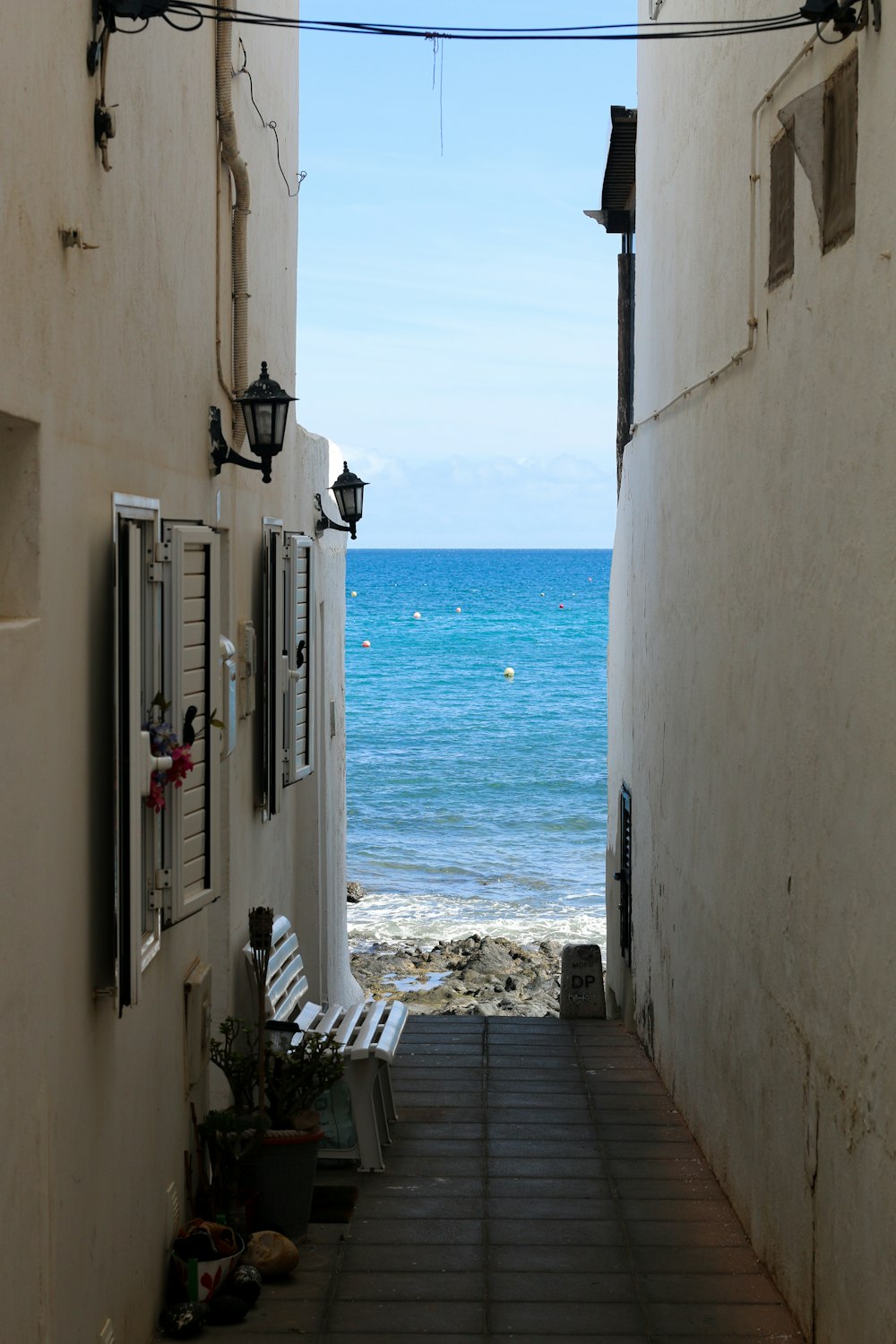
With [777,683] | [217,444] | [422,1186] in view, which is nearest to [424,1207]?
[422,1186]

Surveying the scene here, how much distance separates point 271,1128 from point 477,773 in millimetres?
30297

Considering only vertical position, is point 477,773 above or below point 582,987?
below

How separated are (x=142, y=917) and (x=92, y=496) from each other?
1310 millimetres

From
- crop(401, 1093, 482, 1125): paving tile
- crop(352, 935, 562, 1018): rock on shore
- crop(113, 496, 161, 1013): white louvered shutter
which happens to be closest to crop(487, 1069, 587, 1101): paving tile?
crop(401, 1093, 482, 1125): paving tile

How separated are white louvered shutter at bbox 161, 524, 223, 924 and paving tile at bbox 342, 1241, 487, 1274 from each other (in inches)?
66.8

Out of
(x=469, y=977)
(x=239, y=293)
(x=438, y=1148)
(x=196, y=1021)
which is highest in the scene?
(x=239, y=293)

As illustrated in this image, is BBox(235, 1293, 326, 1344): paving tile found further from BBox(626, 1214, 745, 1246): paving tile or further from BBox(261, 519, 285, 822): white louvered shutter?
BBox(261, 519, 285, 822): white louvered shutter

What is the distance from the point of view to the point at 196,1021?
19.2 ft

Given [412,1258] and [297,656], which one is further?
[297,656]

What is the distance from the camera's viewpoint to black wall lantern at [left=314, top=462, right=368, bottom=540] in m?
10.3

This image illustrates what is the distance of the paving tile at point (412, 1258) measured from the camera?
5.86m

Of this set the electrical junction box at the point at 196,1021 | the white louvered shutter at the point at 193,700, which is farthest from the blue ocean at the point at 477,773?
the white louvered shutter at the point at 193,700

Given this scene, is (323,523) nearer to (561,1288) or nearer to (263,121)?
(263,121)

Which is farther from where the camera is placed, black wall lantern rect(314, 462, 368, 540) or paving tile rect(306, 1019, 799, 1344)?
black wall lantern rect(314, 462, 368, 540)
